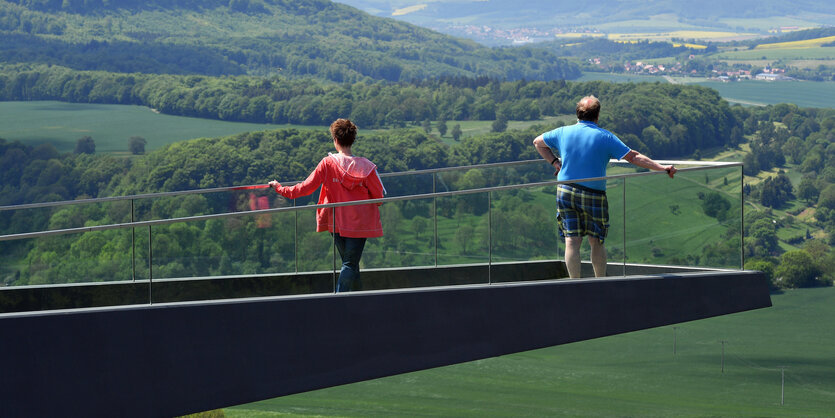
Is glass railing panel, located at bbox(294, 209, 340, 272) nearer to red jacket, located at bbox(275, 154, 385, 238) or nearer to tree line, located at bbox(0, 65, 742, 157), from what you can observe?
red jacket, located at bbox(275, 154, 385, 238)

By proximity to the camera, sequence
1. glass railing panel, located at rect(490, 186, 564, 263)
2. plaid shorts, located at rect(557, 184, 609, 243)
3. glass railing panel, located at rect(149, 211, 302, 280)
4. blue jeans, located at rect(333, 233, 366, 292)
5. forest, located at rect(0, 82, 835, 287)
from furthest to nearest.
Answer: forest, located at rect(0, 82, 835, 287), glass railing panel, located at rect(490, 186, 564, 263), glass railing panel, located at rect(149, 211, 302, 280), plaid shorts, located at rect(557, 184, 609, 243), blue jeans, located at rect(333, 233, 366, 292)

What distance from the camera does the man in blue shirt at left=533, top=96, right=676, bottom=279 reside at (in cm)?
639

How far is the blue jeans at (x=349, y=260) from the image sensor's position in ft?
19.7

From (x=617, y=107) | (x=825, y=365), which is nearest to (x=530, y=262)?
(x=825, y=365)

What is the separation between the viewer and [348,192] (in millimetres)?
6000

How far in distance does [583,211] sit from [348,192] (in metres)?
1.76

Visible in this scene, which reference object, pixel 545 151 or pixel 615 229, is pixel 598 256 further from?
pixel 545 151

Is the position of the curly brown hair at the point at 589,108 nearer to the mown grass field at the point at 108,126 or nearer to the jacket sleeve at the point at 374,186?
the jacket sleeve at the point at 374,186

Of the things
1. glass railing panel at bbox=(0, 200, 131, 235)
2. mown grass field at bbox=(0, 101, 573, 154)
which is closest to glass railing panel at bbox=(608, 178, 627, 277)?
glass railing panel at bbox=(0, 200, 131, 235)

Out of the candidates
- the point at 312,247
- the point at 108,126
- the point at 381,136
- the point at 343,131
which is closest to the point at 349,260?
the point at 343,131

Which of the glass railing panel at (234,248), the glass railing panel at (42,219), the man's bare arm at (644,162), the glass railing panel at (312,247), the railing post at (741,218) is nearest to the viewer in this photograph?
the man's bare arm at (644,162)

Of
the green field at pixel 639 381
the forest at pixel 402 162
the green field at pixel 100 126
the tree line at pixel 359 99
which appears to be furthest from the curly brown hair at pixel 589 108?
the tree line at pixel 359 99

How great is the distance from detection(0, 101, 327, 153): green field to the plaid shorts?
444ft

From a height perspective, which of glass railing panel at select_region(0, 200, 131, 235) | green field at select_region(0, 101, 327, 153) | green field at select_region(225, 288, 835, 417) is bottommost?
green field at select_region(225, 288, 835, 417)
